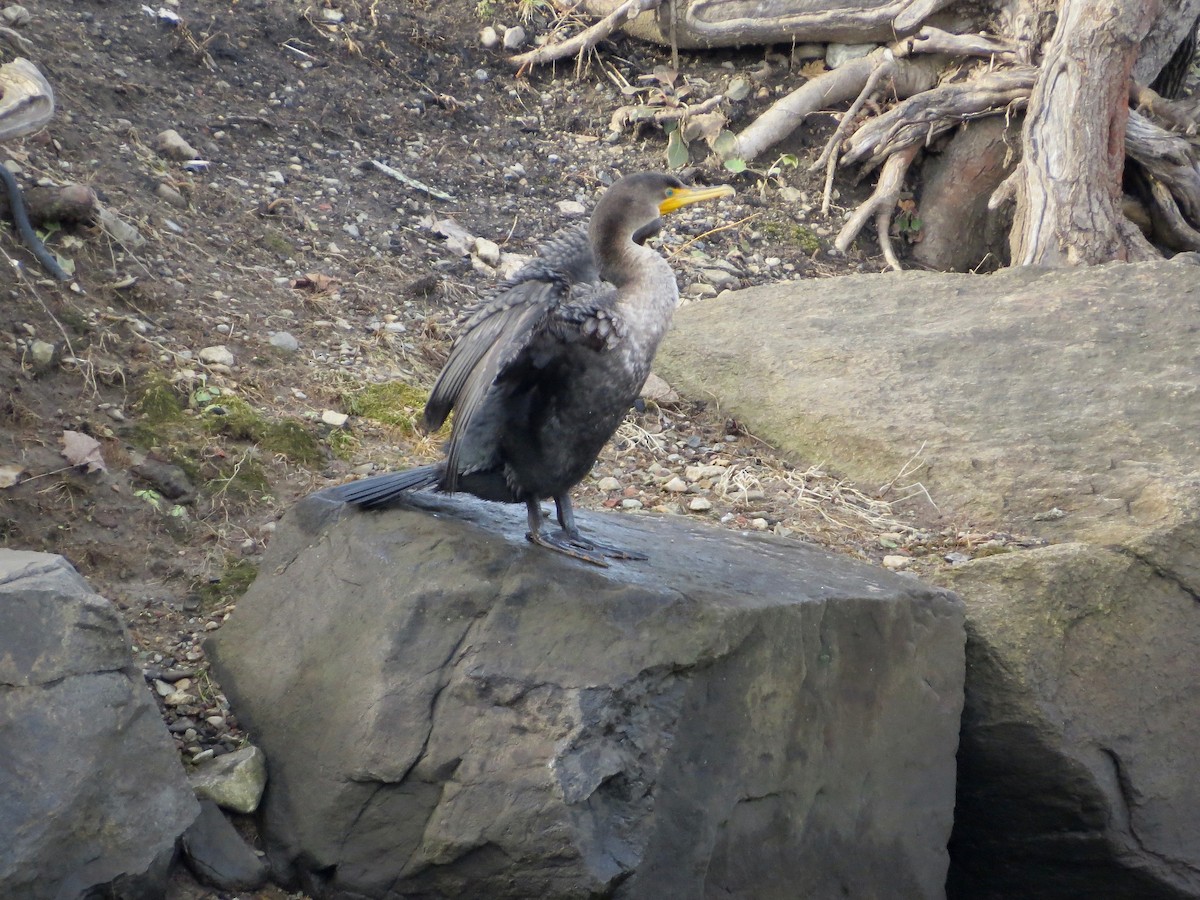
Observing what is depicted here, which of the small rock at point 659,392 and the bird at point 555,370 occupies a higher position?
the bird at point 555,370

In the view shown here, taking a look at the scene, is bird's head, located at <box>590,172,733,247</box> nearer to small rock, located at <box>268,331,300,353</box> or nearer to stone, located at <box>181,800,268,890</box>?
stone, located at <box>181,800,268,890</box>

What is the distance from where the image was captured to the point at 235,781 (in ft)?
9.86

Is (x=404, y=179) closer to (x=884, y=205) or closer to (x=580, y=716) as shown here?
(x=884, y=205)

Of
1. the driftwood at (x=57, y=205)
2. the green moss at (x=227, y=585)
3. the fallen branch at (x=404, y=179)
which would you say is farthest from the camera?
the fallen branch at (x=404, y=179)

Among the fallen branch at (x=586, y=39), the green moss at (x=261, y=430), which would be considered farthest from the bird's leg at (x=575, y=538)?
the fallen branch at (x=586, y=39)

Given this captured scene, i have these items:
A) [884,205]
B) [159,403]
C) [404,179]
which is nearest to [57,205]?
Result: [159,403]

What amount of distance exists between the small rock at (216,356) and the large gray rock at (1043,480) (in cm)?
200

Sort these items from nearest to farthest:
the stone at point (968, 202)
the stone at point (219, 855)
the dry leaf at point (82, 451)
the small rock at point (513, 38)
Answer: the stone at point (219, 855), the dry leaf at point (82, 451), the stone at point (968, 202), the small rock at point (513, 38)

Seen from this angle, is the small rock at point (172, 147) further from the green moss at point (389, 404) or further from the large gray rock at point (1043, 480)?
the large gray rock at point (1043, 480)

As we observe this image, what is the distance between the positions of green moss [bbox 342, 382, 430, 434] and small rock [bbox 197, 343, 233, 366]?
1.49 ft

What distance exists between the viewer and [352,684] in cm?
297

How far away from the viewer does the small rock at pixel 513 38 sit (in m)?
7.76

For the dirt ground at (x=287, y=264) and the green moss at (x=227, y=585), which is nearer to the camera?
the green moss at (x=227, y=585)

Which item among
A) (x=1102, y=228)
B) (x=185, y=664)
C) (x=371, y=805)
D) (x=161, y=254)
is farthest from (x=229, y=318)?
(x=1102, y=228)
